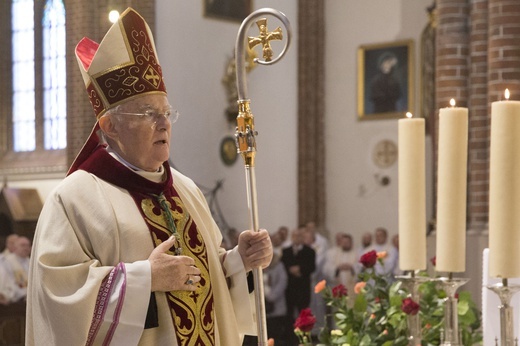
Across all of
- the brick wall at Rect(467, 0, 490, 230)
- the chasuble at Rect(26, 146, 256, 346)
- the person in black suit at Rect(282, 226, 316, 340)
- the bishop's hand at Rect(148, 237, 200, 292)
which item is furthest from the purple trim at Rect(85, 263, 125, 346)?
the person in black suit at Rect(282, 226, 316, 340)

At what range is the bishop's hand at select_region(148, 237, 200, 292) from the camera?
2943 mm

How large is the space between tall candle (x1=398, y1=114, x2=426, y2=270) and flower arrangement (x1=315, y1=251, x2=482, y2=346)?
40 centimetres

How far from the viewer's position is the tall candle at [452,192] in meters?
2.94

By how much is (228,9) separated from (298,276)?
441cm

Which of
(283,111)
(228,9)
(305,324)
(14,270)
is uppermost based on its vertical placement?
(228,9)

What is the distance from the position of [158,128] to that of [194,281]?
476mm

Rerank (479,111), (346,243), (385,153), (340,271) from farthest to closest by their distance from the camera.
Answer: (385,153) < (346,243) < (340,271) < (479,111)

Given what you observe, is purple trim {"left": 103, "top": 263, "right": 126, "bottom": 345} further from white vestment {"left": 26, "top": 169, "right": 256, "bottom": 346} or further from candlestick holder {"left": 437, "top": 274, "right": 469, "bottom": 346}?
candlestick holder {"left": 437, "top": 274, "right": 469, "bottom": 346}

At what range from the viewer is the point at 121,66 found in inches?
129

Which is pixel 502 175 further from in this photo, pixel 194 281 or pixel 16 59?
pixel 16 59

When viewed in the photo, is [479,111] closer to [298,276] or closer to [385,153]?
[298,276]

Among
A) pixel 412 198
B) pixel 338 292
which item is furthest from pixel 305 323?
pixel 412 198

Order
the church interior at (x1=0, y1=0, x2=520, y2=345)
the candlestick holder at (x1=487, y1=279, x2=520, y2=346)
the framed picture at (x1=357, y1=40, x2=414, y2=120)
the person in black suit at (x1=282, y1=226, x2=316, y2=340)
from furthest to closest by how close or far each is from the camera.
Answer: the framed picture at (x1=357, y1=40, x2=414, y2=120) → the church interior at (x1=0, y1=0, x2=520, y2=345) → the person in black suit at (x1=282, y1=226, x2=316, y2=340) → the candlestick holder at (x1=487, y1=279, x2=520, y2=346)

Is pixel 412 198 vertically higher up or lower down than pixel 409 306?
higher up
